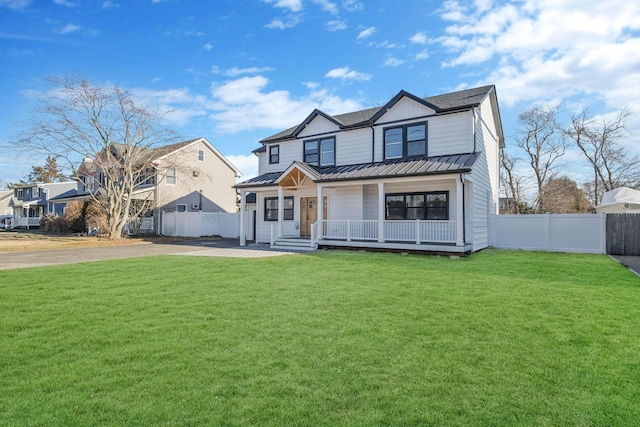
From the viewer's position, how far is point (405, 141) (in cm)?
1542

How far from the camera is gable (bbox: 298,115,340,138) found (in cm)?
1755

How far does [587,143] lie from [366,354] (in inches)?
1359

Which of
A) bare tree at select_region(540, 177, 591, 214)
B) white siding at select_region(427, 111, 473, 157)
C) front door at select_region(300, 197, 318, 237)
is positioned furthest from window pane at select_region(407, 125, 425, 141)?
bare tree at select_region(540, 177, 591, 214)

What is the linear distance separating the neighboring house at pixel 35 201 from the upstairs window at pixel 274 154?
109 feet

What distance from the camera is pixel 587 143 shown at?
2911 cm

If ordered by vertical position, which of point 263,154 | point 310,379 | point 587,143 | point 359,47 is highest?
point 359,47

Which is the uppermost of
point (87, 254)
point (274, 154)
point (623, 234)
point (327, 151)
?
point (274, 154)

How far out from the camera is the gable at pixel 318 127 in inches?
691

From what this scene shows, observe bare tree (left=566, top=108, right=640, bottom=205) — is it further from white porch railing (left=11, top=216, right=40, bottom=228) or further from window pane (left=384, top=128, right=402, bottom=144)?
white porch railing (left=11, top=216, right=40, bottom=228)

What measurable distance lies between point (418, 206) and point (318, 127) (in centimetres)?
679

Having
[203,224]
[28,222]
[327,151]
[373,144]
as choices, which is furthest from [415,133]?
[28,222]

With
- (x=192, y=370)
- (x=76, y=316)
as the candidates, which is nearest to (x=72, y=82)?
(x=76, y=316)

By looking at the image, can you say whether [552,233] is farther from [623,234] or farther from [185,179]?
[185,179]

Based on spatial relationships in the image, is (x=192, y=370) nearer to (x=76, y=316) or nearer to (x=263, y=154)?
(x=76, y=316)
